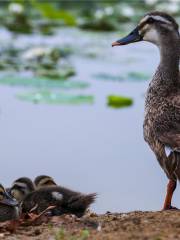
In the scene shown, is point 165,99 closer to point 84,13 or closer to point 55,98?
point 55,98

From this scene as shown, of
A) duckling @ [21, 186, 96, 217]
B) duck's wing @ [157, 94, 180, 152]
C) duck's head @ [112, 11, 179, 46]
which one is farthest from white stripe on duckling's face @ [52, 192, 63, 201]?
duck's head @ [112, 11, 179, 46]

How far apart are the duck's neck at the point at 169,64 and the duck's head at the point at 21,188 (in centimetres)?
118

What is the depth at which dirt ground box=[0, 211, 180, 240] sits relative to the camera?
4.73 meters

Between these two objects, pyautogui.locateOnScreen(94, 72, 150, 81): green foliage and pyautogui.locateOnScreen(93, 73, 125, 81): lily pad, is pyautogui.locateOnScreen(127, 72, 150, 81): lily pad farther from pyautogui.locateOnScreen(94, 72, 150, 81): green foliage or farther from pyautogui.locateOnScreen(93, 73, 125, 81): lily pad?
pyautogui.locateOnScreen(93, 73, 125, 81): lily pad

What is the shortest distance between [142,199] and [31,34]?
330 inches

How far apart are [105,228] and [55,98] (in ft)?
18.3

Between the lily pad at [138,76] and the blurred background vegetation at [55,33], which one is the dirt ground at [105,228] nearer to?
the blurred background vegetation at [55,33]

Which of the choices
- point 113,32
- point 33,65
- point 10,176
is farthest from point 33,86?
point 113,32

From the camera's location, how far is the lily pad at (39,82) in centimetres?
1105

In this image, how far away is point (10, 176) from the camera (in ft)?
25.7

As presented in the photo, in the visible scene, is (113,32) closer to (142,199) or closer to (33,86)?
(33,86)

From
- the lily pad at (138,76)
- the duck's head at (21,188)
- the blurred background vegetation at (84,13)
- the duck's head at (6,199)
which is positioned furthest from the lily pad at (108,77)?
the duck's head at (6,199)

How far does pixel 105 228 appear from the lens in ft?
16.6

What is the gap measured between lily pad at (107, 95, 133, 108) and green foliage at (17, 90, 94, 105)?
26cm
